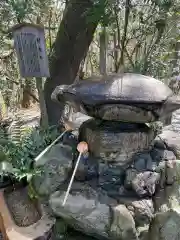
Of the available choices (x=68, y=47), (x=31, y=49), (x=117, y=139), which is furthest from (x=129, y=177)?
(x=68, y=47)

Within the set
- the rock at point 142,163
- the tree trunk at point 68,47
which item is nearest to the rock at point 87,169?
the rock at point 142,163

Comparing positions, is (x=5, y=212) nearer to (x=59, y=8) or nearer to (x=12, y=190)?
(x=12, y=190)

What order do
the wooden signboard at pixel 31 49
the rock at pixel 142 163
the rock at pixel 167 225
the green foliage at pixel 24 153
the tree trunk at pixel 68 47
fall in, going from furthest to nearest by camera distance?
the tree trunk at pixel 68 47 < the wooden signboard at pixel 31 49 < the green foliage at pixel 24 153 < the rock at pixel 142 163 < the rock at pixel 167 225

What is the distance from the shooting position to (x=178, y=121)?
470 centimetres

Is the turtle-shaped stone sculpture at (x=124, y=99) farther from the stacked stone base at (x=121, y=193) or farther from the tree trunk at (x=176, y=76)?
the tree trunk at (x=176, y=76)

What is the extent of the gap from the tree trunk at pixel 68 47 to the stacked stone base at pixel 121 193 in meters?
1.78

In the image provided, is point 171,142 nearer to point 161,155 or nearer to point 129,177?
point 161,155

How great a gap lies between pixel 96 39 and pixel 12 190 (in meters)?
3.83

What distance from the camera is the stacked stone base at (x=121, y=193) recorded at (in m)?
1.99

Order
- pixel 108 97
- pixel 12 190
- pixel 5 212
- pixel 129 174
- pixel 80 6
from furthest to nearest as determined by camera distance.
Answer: pixel 80 6 → pixel 12 190 → pixel 5 212 → pixel 129 174 → pixel 108 97

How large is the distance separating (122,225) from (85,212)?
28cm

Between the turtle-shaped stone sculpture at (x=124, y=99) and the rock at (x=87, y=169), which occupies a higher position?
the turtle-shaped stone sculpture at (x=124, y=99)

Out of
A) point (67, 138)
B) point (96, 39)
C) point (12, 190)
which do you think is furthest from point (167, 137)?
point (96, 39)

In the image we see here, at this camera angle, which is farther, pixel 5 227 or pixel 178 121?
pixel 178 121
